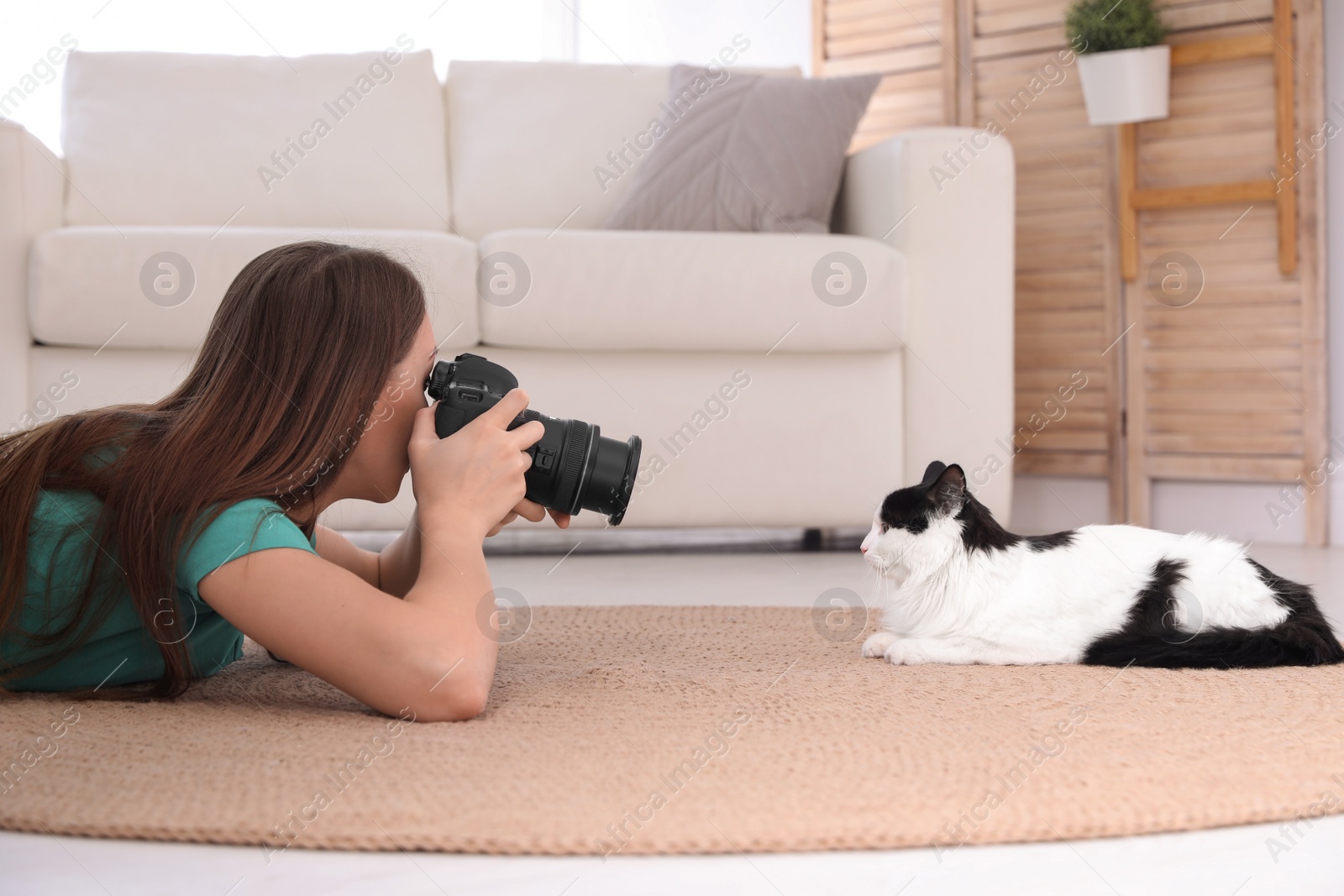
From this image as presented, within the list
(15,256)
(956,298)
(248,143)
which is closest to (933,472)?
(956,298)

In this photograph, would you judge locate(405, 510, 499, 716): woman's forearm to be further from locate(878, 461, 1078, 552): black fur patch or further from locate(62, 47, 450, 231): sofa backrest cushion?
locate(62, 47, 450, 231): sofa backrest cushion

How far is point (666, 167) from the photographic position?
6.64 ft

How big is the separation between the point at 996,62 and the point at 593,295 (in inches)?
49.0

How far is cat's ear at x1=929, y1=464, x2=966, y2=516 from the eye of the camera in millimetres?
988

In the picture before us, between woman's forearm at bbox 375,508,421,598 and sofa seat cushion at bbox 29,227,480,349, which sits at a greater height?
sofa seat cushion at bbox 29,227,480,349

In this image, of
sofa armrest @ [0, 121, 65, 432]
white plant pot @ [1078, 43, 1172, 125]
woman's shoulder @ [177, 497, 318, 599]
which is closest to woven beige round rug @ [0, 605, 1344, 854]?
woman's shoulder @ [177, 497, 318, 599]

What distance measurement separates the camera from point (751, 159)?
1.98 metres

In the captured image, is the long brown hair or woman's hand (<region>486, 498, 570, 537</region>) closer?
the long brown hair

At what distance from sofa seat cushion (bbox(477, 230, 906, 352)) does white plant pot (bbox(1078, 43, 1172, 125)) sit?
767 mm

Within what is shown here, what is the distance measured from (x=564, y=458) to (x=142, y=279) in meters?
1.04

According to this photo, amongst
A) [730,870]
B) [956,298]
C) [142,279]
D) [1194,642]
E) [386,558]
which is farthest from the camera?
[956,298]

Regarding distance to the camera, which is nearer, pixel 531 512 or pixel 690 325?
pixel 531 512

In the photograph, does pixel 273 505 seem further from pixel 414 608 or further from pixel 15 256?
pixel 15 256

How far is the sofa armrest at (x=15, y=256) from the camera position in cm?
163
